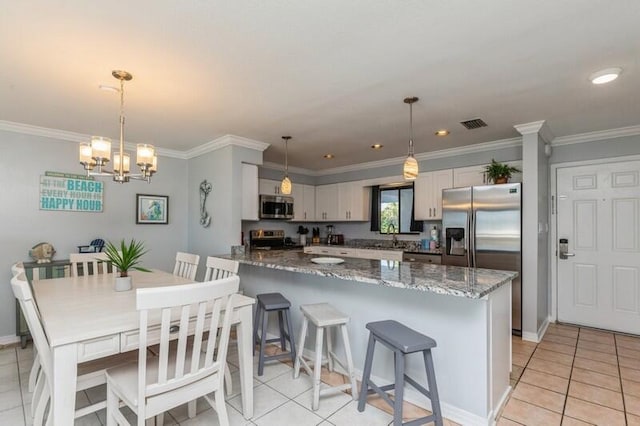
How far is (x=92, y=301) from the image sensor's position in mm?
1984

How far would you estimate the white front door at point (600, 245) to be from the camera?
3.58m

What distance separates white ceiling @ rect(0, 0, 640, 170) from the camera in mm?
1641

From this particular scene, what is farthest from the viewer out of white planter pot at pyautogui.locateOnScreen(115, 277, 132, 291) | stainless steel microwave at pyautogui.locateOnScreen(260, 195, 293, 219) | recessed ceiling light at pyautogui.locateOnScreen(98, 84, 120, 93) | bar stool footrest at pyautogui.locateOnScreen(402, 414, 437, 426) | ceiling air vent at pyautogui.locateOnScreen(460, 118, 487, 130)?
stainless steel microwave at pyautogui.locateOnScreen(260, 195, 293, 219)

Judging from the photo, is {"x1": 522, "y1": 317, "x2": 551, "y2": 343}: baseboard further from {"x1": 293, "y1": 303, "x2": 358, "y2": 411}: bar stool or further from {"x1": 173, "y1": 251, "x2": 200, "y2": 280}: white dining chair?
{"x1": 173, "y1": 251, "x2": 200, "y2": 280}: white dining chair

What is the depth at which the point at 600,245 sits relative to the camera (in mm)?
3768

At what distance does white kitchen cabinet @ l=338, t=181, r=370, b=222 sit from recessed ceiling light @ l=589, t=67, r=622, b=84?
3611 mm

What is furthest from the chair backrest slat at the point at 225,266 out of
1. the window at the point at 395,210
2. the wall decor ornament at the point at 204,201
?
the window at the point at 395,210

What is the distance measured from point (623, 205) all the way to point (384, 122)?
9.64ft

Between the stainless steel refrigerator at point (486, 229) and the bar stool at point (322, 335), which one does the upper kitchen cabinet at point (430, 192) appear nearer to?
the stainless steel refrigerator at point (486, 229)

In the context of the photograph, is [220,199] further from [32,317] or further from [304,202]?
[32,317]

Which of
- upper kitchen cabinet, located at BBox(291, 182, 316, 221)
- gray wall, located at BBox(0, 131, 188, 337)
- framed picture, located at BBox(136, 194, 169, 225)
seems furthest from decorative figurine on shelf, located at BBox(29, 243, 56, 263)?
upper kitchen cabinet, located at BBox(291, 182, 316, 221)

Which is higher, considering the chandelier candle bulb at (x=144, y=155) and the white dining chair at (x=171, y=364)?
the chandelier candle bulb at (x=144, y=155)

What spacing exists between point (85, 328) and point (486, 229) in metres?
3.81

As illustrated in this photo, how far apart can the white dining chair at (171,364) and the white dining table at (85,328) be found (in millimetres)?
158
